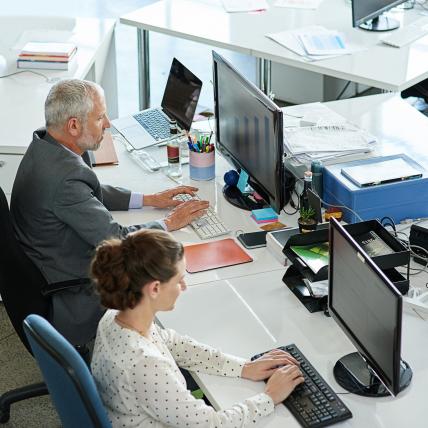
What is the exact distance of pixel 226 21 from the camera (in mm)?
4750

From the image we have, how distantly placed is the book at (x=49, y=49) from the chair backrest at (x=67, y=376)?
2.47 meters

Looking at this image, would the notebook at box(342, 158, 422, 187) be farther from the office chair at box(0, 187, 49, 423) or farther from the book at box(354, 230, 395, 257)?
the office chair at box(0, 187, 49, 423)

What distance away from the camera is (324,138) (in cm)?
339

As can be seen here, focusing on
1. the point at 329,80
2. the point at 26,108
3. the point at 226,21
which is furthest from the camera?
the point at 329,80

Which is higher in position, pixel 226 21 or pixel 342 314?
pixel 226 21

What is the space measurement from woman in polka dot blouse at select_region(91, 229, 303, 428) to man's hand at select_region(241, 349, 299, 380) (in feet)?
0.25

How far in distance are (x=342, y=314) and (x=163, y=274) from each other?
1.80 feet

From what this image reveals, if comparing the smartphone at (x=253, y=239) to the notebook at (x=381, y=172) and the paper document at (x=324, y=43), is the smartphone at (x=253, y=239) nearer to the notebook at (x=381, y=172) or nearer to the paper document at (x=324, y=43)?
the notebook at (x=381, y=172)

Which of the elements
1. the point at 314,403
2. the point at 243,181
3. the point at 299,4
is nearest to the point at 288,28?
the point at 299,4

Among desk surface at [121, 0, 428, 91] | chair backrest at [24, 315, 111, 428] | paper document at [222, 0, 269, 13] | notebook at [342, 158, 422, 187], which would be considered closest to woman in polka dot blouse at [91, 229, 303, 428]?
chair backrest at [24, 315, 111, 428]

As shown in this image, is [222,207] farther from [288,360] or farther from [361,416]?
[361,416]

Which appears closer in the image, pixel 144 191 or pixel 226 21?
pixel 144 191

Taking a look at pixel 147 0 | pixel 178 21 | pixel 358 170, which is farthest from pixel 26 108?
pixel 147 0

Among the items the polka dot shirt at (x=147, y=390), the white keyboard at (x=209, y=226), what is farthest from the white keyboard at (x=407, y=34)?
the polka dot shirt at (x=147, y=390)
